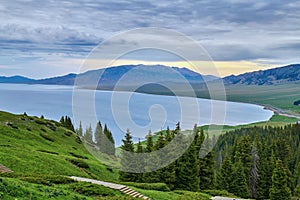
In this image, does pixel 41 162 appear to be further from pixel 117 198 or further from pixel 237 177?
pixel 237 177

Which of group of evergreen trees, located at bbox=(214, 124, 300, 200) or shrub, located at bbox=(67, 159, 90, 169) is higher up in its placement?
shrub, located at bbox=(67, 159, 90, 169)

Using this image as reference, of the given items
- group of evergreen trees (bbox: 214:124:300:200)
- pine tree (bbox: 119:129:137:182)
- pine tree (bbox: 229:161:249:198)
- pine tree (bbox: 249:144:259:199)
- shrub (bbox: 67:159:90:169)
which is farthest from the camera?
pine tree (bbox: 249:144:259:199)

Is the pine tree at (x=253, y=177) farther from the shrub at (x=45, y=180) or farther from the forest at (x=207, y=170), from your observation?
the shrub at (x=45, y=180)

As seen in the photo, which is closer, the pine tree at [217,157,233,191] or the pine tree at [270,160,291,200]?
the pine tree at [270,160,291,200]

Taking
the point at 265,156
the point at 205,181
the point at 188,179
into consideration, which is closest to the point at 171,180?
the point at 188,179

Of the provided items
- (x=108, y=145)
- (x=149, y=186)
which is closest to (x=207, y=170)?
(x=149, y=186)

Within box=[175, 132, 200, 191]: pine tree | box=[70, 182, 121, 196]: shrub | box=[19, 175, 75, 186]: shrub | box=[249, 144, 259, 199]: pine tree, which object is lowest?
box=[249, 144, 259, 199]: pine tree

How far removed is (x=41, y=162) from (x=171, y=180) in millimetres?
19248

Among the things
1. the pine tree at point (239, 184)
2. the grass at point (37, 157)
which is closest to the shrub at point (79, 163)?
the grass at point (37, 157)

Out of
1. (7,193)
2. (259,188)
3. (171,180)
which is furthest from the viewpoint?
(259,188)

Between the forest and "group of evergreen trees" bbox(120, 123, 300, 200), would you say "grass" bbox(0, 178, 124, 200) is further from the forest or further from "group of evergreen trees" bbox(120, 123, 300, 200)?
"group of evergreen trees" bbox(120, 123, 300, 200)

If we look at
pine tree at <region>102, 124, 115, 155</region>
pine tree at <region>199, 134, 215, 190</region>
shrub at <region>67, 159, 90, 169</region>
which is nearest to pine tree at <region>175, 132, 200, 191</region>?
pine tree at <region>199, 134, 215, 190</region>

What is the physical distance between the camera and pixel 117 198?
27047 mm

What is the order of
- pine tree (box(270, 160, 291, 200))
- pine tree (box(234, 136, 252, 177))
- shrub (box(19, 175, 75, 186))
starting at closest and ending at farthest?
shrub (box(19, 175, 75, 186))
pine tree (box(270, 160, 291, 200))
pine tree (box(234, 136, 252, 177))
